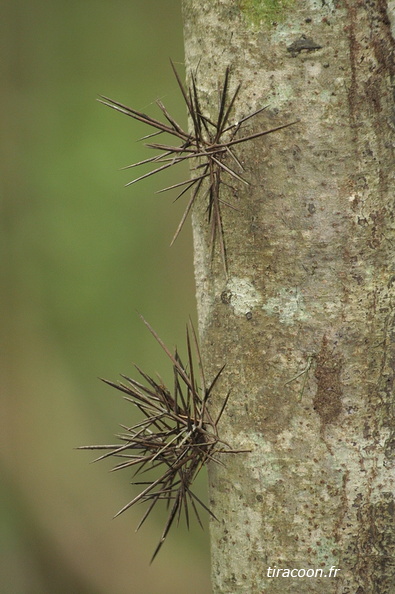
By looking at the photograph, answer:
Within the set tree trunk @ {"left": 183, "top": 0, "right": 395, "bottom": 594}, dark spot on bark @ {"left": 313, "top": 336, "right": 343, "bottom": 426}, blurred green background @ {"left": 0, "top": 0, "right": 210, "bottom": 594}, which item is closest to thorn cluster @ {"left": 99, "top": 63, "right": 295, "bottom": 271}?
tree trunk @ {"left": 183, "top": 0, "right": 395, "bottom": 594}

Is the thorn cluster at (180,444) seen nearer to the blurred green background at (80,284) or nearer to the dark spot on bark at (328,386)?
the dark spot on bark at (328,386)

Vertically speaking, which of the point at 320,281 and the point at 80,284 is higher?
the point at 320,281

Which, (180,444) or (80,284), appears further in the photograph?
(80,284)

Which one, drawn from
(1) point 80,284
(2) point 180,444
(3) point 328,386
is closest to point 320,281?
(3) point 328,386

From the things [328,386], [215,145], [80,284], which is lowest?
[80,284]

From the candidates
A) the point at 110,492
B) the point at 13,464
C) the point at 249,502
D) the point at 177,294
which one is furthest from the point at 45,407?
the point at 249,502

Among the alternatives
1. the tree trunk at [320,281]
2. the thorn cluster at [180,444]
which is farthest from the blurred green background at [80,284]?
the tree trunk at [320,281]

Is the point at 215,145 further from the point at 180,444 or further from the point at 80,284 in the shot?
the point at 80,284
